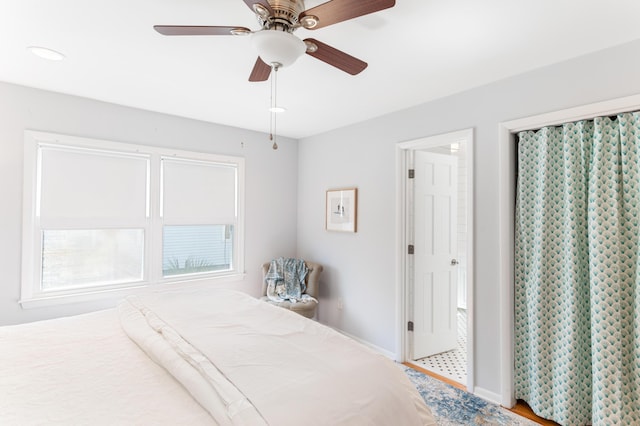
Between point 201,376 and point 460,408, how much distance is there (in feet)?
6.78

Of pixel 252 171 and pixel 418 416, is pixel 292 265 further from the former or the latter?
pixel 418 416

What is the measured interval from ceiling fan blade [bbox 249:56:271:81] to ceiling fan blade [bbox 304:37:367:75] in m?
0.31

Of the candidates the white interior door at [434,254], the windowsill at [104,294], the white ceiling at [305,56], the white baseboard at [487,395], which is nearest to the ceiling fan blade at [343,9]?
the white ceiling at [305,56]

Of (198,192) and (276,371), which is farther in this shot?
(198,192)

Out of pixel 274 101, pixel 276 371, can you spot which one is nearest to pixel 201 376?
pixel 276 371

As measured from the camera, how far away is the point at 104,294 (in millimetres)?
3111

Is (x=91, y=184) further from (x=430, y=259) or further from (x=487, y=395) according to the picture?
(x=487, y=395)

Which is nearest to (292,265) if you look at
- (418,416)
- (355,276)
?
(355,276)

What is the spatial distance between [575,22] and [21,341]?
3.46 m

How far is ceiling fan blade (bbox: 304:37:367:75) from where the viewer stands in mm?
1615

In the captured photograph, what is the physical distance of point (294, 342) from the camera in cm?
166

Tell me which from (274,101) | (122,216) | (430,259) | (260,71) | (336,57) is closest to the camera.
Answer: (336,57)

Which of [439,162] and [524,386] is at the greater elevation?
[439,162]

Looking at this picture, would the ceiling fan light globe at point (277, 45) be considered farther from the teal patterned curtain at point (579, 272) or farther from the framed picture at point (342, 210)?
the framed picture at point (342, 210)
